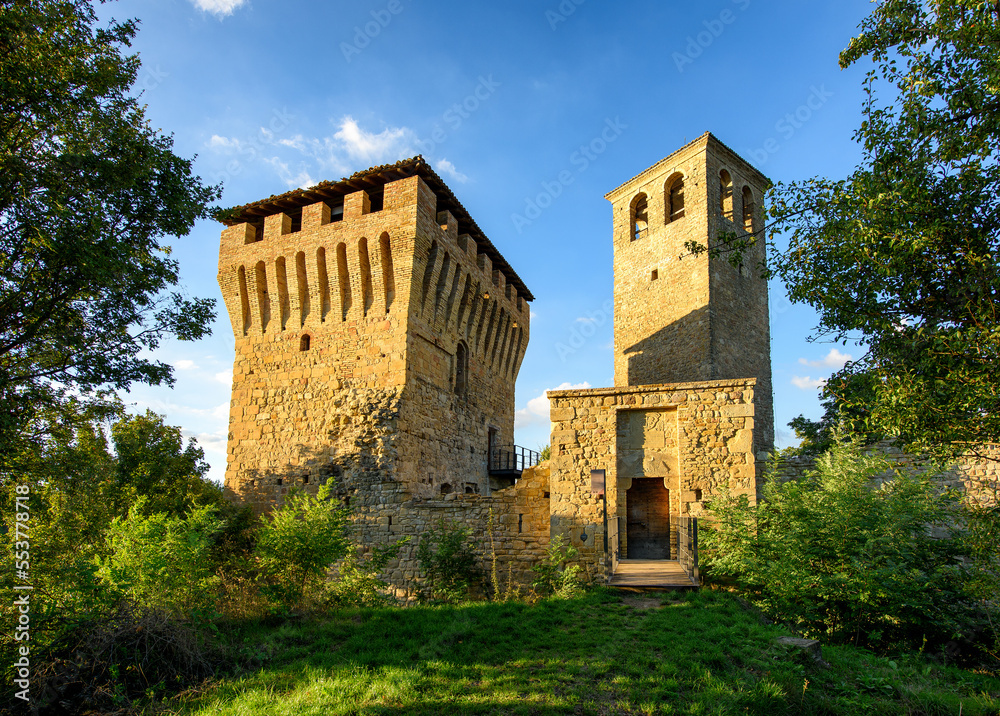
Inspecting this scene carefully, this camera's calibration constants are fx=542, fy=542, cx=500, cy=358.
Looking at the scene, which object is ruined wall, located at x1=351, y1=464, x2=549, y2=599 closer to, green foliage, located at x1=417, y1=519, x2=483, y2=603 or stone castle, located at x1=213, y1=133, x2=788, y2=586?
stone castle, located at x1=213, y1=133, x2=788, y2=586

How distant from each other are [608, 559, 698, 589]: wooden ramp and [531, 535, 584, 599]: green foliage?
21.7 inches

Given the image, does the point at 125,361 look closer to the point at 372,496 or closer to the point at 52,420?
the point at 52,420

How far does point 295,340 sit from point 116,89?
7353mm

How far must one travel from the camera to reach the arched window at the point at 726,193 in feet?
58.1

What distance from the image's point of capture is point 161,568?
6648 mm

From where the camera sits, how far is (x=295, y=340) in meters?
14.2

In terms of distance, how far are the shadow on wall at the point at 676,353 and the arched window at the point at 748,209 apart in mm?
4485

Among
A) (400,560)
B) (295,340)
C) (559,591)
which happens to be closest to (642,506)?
(559,591)

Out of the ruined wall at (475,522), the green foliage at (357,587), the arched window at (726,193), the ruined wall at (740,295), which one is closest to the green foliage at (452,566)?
the ruined wall at (475,522)

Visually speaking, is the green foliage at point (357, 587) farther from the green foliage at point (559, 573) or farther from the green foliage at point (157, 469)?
the green foliage at point (157, 469)

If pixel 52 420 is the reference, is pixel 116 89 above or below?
above

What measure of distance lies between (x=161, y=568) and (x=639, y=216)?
705 inches

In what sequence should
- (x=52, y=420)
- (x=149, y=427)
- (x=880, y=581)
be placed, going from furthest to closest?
(x=149, y=427), (x=52, y=420), (x=880, y=581)

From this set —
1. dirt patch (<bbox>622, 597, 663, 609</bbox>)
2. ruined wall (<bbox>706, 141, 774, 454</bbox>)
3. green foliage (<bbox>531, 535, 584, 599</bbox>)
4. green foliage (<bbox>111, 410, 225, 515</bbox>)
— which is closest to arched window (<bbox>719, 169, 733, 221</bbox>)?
ruined wall (<bbox>706, 141, 774, 454</bbox>)
